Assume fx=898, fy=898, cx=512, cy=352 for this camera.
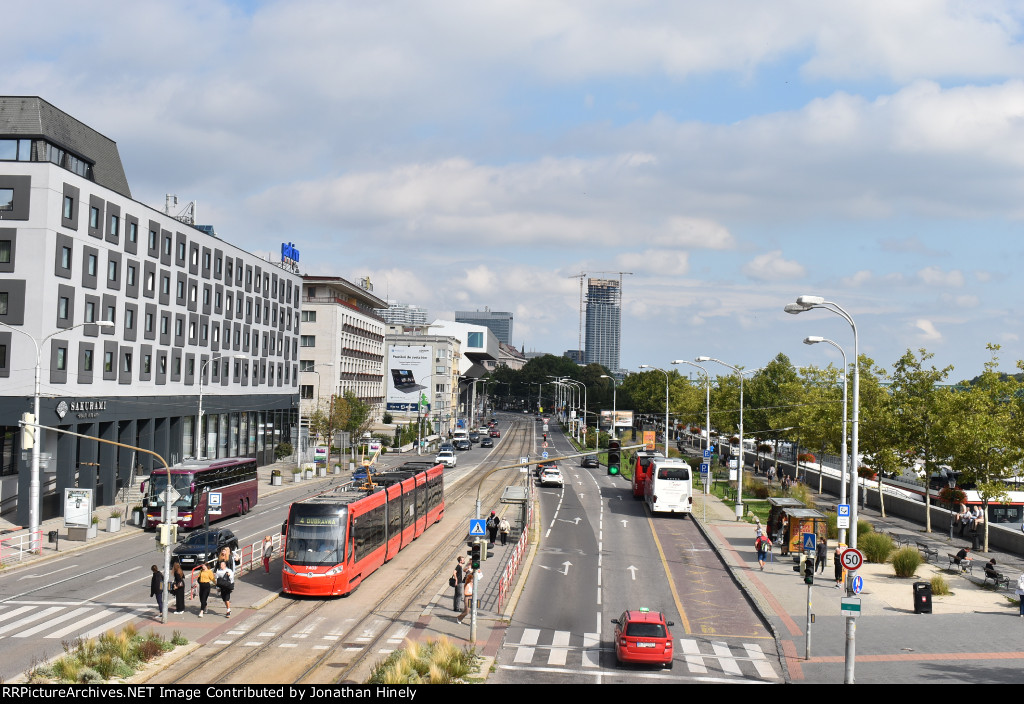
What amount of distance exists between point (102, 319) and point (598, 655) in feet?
152

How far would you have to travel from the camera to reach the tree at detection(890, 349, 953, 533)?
48.6m

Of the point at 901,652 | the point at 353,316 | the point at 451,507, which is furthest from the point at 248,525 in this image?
the point at 353,316

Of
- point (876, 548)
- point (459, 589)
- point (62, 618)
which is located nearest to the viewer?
point (62, 618)

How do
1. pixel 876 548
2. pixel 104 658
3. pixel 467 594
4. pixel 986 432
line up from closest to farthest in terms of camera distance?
pixel 104 658
pixel 467 594
pixel 876 548
pixel 986 432

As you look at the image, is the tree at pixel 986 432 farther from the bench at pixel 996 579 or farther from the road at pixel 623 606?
the road at pixel 623 606

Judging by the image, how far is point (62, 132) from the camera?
6116cm

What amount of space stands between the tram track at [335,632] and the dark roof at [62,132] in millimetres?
36784

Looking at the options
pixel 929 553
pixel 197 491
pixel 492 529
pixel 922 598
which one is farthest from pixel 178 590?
pixel 929 553

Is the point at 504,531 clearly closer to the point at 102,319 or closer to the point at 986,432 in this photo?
the point at 986,432

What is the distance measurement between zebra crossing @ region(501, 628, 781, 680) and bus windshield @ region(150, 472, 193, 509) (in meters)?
24.4

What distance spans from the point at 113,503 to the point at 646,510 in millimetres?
35291

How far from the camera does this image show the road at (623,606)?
23359mm

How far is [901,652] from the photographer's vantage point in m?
25.2
